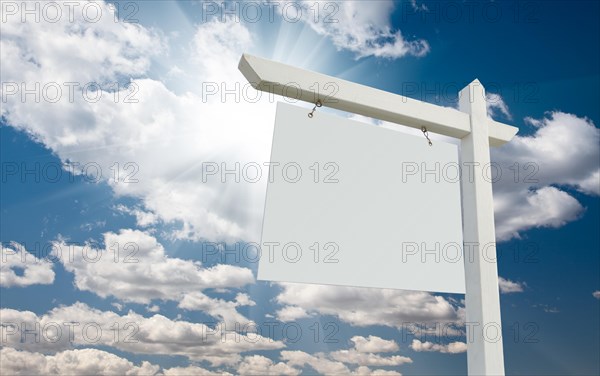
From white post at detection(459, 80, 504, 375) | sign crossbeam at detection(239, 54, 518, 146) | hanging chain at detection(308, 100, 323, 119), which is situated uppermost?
sign crossbeam at detection(239, 54, 518, 146)

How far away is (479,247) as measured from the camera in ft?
8.44

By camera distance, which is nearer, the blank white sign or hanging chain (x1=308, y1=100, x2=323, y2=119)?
the blank white sign

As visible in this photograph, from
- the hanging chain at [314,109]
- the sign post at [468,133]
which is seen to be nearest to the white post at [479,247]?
the sign post at [468,133]

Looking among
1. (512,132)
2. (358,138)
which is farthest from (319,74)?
(512,132)

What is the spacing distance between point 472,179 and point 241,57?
134cm

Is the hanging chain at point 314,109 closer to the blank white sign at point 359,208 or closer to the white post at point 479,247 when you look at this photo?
the blank white sign at point 359,208

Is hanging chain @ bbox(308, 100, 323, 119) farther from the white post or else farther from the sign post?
the white post

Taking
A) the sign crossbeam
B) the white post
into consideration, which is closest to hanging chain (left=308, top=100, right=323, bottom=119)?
the sign crossbeam

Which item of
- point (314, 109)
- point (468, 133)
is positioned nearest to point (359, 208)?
point (314, 109)

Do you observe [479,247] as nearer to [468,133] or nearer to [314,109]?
[468,133]

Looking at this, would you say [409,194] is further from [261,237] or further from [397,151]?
[261,237]

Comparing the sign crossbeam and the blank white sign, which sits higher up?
the sign crossbeam

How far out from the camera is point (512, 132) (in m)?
2.95

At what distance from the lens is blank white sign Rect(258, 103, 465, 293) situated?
2.29m
